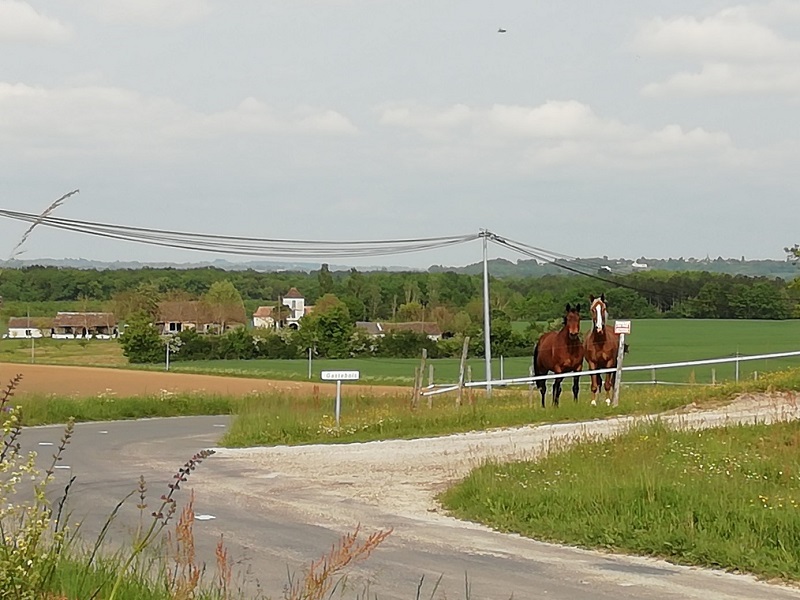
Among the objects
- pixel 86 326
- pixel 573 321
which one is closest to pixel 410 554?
pixel 573 321

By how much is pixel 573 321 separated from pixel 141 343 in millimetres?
59332

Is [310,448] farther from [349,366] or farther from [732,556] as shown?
[349,366]

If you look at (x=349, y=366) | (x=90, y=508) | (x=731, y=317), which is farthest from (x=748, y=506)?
(x=731, y=317)

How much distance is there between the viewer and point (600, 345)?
1185 inches

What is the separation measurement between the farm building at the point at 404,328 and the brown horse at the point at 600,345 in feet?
184

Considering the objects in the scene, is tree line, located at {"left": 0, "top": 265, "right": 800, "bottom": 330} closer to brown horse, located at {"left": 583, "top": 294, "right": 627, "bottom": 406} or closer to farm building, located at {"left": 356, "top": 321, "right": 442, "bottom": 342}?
farm building, located at {"left": 356, "top": 321, "right": 442, "bottom": 342}

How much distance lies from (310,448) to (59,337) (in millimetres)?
78813

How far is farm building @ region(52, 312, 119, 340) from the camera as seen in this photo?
96.8m

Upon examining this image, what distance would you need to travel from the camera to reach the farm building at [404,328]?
9012 cm

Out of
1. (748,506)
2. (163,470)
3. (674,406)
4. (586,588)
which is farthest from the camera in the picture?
(674,406)

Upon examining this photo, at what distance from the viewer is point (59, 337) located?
322ft

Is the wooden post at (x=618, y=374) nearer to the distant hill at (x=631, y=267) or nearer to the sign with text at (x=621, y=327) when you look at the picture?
the sign with text at (x=621, y=327)

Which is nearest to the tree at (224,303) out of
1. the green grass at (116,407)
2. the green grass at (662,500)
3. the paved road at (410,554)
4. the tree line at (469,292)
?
the tree line at (469,292)

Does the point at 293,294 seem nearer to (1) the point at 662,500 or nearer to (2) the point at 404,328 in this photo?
(2) the point at 404,328
